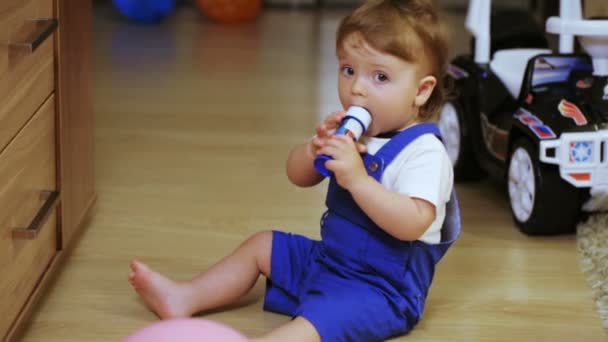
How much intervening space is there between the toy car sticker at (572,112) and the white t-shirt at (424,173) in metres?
0.38

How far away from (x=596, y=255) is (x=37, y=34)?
90 cm

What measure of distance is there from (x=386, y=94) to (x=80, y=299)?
520 millimetres

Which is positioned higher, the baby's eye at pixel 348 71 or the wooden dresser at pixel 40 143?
the baby's eye at pixel 348 71

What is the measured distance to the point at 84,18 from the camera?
1602 millimetres

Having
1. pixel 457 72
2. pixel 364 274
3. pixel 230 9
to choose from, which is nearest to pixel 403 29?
pixel 364 274

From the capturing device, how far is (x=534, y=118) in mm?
1674

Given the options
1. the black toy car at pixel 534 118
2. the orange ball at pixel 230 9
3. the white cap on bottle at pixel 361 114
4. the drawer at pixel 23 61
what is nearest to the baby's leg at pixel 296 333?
the white cap on bottle at pixel 361 114

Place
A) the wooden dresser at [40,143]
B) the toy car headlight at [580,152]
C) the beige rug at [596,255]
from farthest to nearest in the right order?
1. the toy car headlight at [580,152]
2. the beige rug at [596,255]
3. the wooden dresser at [40,143]

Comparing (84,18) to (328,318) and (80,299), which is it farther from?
(328,318)

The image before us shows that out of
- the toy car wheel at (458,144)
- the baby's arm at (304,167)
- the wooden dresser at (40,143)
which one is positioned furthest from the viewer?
the toy car wheel at (458,144)

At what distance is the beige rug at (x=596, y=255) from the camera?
148 centimetres

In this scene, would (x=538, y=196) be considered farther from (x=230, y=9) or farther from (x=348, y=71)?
(x=230, y=9)

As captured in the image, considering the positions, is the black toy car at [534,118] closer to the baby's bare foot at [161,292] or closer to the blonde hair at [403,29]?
the blonde hair at [403,29]

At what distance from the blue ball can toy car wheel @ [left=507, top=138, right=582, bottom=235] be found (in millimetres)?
1917
